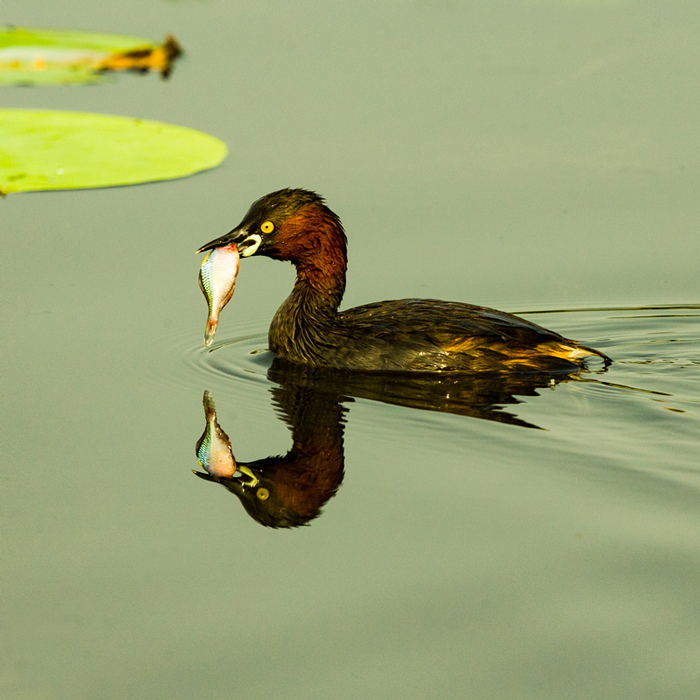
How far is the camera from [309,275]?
27.0 feet

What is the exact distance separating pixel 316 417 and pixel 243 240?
1546 mm

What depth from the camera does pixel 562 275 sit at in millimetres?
9297

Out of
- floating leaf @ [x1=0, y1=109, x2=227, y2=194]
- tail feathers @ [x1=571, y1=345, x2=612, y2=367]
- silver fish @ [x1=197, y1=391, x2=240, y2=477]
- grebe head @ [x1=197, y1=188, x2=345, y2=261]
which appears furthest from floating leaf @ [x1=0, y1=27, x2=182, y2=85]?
tail feathers @ [x1=571, y1=345, x2=612, y2=367]

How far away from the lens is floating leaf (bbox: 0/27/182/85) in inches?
543

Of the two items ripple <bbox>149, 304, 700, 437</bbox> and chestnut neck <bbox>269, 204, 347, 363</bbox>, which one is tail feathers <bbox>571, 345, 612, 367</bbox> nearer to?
ripple <bbox>149, 304, 700, 437</bbox>

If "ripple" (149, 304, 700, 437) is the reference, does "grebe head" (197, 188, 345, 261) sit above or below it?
above

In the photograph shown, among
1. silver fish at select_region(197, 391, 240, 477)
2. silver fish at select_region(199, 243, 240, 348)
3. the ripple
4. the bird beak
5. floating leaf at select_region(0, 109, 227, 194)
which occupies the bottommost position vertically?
silver fish at select_region(197, 391, 240, 477)

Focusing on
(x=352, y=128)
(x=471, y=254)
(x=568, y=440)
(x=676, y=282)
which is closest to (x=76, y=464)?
(x=568, y=440)

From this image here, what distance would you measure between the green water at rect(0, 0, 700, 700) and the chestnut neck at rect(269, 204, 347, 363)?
313mm

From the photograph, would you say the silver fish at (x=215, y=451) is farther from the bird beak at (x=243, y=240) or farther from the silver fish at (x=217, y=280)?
the bird beak at (x=243, y=240)

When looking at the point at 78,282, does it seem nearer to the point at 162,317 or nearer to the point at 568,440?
the point at 162,317

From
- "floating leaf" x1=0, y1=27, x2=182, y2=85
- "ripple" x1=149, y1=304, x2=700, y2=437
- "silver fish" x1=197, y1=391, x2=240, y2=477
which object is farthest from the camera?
"floating leaf" x1=0, y1=27, x2=182, y2=85

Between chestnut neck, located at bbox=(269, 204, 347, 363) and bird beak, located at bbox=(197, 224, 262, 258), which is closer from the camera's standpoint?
bird beak, located at bbox=(197, 224, 262, 258)

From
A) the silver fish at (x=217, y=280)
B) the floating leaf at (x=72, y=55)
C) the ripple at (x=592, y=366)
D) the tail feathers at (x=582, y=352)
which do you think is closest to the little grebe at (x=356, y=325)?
the tail feathers at (x=582, y=352)
